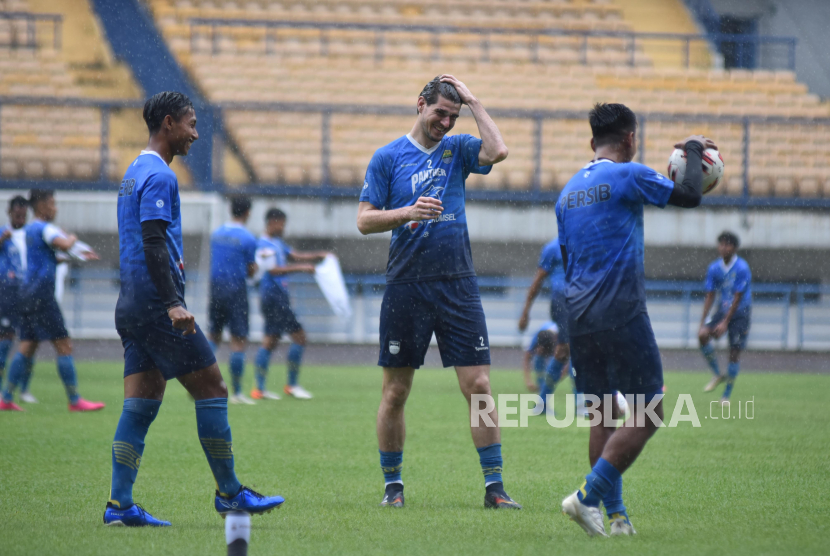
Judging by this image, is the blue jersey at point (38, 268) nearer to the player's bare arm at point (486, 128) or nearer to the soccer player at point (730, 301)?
the player's bare arm at point (486, 128)

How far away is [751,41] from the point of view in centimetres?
2261

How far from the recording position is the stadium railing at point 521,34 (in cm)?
2248

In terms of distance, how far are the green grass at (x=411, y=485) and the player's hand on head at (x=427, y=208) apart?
1.50 metres

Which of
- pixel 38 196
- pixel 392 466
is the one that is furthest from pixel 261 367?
pixel 392 466

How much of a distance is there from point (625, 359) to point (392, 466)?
1563mm

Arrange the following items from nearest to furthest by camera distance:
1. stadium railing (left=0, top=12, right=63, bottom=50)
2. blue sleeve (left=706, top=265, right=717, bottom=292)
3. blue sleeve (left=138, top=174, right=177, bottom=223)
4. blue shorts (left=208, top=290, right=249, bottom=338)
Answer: blue sleeve (left=138, top=174, right=177, bottom=223), blue shorts (left=208, top=290, right=249, bottom=338), blue sleeve (left=706, top=265, right=717, bottom=292), stadium railing (left=0, top=12, right=63, bottom=50)

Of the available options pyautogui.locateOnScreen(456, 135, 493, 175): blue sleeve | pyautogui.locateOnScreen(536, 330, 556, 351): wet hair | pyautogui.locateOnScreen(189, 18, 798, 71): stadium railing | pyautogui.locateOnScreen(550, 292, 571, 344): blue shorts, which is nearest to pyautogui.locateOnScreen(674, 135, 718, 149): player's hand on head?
pyautogui.locateOnScreen(456, 135, 493, 175): blue sleeve

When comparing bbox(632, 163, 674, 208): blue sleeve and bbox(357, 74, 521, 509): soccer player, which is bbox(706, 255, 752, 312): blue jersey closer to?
bbox(357, 74, 521, 509): soccer player

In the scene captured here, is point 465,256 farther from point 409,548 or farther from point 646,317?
point 409,548

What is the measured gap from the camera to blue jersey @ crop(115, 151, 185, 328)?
4.13m

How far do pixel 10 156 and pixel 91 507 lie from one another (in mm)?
16882

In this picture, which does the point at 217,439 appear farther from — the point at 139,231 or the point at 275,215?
the point at 275,215

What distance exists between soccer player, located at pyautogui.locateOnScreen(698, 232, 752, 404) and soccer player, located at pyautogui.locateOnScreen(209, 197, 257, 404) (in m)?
5.25

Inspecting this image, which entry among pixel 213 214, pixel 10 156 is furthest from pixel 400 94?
pixel 10 156
